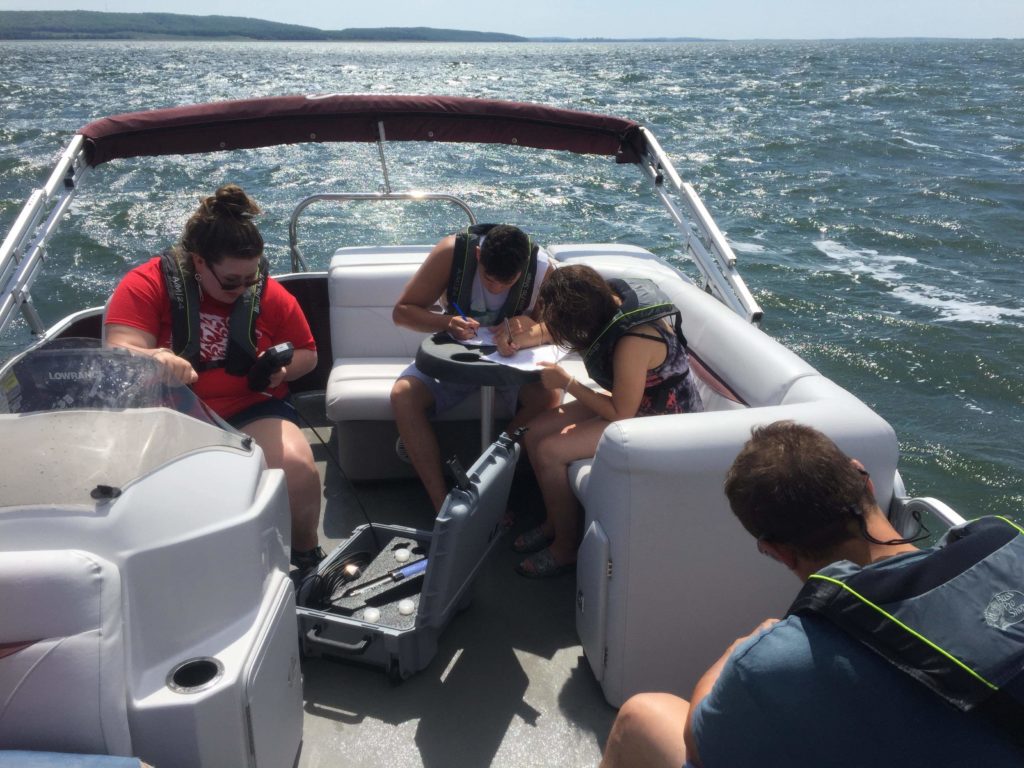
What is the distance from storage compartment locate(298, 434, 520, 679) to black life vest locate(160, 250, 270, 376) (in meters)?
0.64

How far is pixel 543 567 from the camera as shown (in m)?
2.65

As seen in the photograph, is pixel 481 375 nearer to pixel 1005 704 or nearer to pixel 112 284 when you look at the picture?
pixel 1005 704

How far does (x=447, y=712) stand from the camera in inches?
83.7

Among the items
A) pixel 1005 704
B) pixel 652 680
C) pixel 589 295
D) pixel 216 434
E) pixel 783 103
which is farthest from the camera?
pixel 783 103

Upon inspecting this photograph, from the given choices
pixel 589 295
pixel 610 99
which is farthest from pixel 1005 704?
pixel 610 99

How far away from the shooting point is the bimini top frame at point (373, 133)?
3264mm

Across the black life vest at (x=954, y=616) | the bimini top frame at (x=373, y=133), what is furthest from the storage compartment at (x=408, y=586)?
the bimini top frame at (x=373, y=133)

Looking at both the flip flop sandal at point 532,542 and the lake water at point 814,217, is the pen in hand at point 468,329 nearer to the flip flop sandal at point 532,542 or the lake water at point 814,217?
the flip flop sandal at point 532,542

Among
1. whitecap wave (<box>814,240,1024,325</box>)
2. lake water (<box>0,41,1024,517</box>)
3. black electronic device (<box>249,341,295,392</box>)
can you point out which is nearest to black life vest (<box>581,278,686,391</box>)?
black electronic device (<box>249,341,295,392</box>)

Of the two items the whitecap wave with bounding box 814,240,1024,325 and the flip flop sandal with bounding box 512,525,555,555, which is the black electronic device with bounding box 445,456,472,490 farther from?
the whitecap wave with bounding box 814,240,1024,325

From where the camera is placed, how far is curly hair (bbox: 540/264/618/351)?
2.32 meters

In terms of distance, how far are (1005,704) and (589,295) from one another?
1526 millimetres

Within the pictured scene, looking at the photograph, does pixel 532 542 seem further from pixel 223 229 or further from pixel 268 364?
pixel 223 229

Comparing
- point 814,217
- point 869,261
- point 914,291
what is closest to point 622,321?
point 914,291
